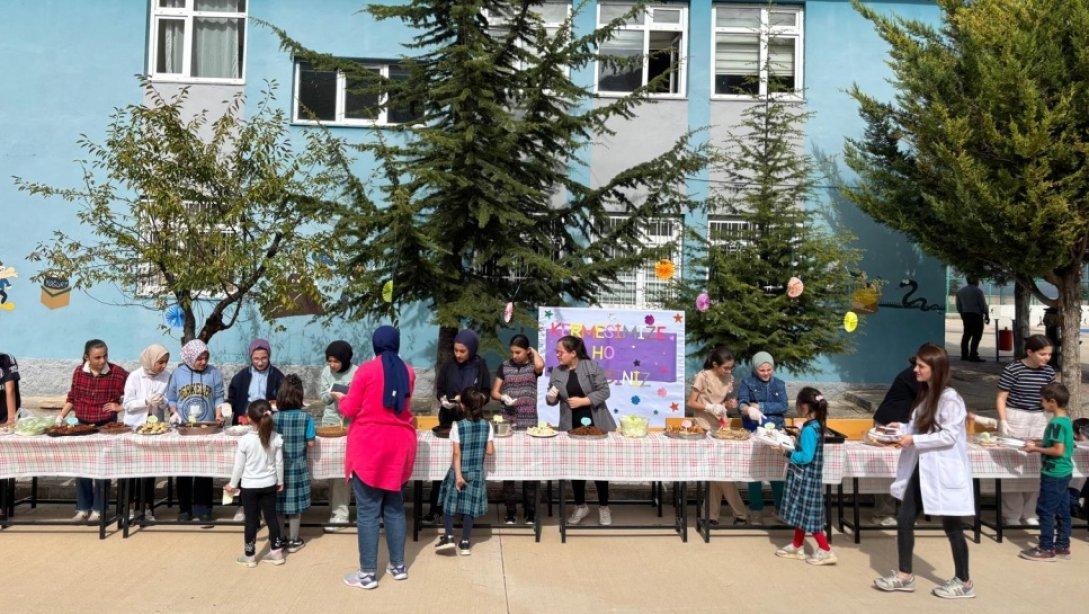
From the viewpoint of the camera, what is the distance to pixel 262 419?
6.34 m

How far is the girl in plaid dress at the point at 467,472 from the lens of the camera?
6555 millimetres

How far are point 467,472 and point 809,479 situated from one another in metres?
2.59

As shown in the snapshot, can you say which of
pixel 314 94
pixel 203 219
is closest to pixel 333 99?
pixel 314 94

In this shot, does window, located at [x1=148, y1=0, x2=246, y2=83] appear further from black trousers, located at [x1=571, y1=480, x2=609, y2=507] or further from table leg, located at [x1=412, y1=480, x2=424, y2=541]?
black trousers, located at [x1=571, y1=480, x2=609, y2=507]

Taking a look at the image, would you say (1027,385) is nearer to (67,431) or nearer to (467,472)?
(467,472)

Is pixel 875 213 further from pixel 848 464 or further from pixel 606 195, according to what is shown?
pixel 848 464

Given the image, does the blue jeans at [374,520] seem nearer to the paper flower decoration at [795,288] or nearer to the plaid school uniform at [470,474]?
the plaid school uniform at [470,474]

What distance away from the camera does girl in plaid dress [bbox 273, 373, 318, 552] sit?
663 centimetres

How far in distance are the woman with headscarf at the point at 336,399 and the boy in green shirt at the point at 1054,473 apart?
18.2ft

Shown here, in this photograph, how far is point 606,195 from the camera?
10.3m

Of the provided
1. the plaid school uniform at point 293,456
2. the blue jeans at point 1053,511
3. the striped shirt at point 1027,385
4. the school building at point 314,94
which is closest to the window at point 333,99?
the school building at point 314,94

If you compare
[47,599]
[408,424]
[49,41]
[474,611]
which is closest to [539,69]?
[408,424]

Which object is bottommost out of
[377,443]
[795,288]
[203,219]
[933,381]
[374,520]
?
[374,520]

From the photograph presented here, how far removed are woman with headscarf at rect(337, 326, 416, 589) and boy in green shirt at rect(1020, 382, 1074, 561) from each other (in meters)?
4.84
